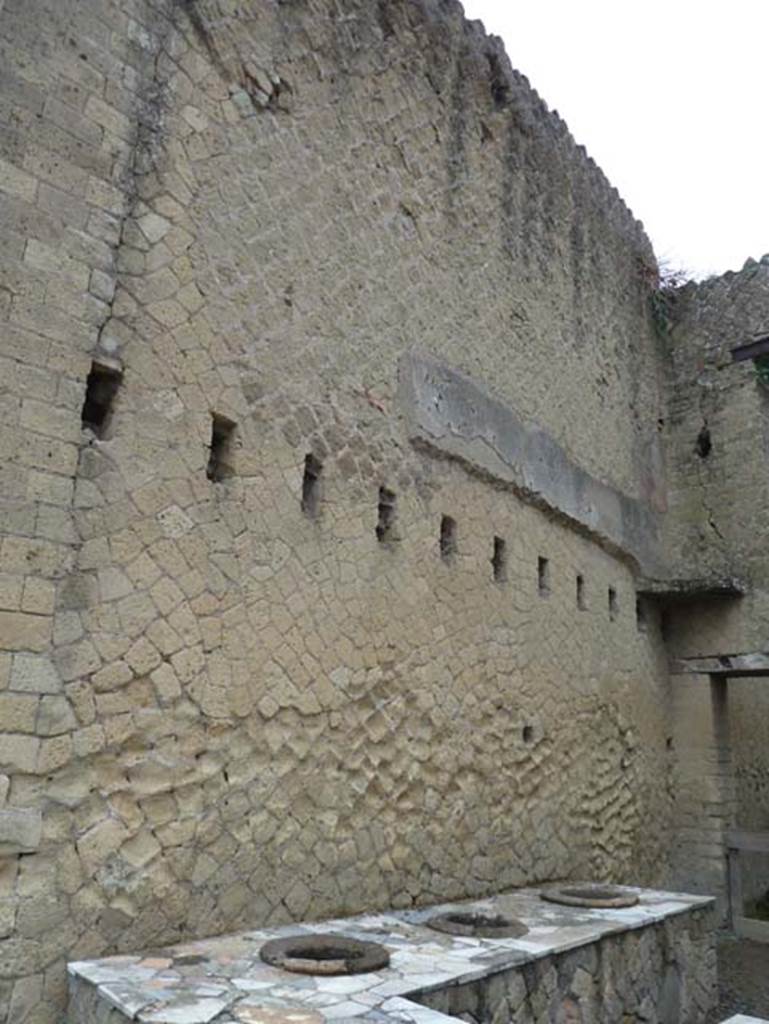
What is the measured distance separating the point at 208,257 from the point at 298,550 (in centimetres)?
164

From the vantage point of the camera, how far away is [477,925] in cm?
462

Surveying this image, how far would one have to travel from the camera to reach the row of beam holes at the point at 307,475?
392cm

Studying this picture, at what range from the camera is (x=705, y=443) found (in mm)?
9992

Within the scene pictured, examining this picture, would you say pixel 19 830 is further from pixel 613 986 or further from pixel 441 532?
pixel 441 532

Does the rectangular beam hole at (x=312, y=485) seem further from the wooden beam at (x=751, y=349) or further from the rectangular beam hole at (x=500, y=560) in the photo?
the wooden beam at (x=751, y=349)

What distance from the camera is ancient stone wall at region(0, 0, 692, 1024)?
3570 millimetres

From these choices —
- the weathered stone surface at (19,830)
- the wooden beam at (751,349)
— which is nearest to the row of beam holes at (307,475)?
the weathered stone surface at (19,830)

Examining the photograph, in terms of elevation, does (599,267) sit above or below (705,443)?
above

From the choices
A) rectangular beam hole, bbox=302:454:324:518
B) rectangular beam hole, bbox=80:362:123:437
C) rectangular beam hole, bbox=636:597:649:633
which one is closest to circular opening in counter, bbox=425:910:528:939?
rectangular beam hole, bbox=302:454:324:518

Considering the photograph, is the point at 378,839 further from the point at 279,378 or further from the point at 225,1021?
the point at 279,378

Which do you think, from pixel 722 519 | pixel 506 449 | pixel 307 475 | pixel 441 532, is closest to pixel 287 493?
pixel 307 475

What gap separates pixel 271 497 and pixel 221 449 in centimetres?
38

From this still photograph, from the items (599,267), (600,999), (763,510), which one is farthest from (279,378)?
(763,510)

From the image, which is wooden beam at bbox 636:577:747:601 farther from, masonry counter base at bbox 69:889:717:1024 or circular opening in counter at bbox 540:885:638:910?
masonry counter base at bbox 69:889:717:1024
